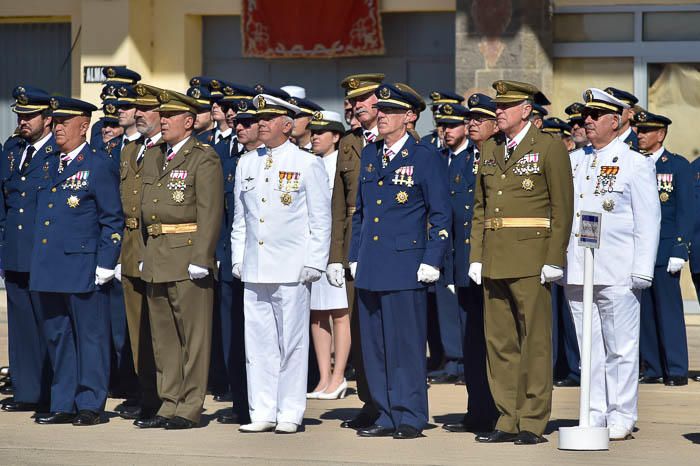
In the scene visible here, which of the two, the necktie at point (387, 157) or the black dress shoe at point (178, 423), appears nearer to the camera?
the necktie at point (387, 157)

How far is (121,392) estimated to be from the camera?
11.1m

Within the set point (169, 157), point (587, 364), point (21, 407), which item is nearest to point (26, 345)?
point (21, 407)

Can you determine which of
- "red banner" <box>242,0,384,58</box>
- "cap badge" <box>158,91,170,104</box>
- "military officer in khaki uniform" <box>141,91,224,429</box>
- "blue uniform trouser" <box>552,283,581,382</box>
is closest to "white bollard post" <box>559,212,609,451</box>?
"military officer in khaki uniform" <box>141,91,224,429</box>

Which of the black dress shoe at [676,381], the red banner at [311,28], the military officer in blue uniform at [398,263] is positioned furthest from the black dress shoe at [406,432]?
the red banner at [311,28]

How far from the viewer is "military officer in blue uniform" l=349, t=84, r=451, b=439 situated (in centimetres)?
944

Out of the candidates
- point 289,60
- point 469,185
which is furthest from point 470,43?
point 469,185

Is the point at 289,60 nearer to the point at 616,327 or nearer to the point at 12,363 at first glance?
the point at 12,363

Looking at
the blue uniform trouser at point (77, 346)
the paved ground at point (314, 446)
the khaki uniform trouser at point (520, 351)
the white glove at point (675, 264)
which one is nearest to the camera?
the paved ground at point (314, 446)

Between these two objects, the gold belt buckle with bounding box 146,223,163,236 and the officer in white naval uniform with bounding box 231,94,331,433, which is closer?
the officer in white naval uniform with bounding box 231,94,331,433

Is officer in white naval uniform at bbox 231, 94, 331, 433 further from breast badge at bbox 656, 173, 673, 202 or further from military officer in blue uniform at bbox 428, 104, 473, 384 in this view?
breast badge at bbox 656, 173, 673, 202

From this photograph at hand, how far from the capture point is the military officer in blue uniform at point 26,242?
10492 millimetres

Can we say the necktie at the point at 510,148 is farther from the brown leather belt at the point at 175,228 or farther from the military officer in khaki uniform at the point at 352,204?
the brown leather belt at the point at 175,228

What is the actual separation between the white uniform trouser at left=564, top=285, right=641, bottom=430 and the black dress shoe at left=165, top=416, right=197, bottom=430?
2.34 m

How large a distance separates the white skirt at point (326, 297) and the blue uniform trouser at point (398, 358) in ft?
5.69
